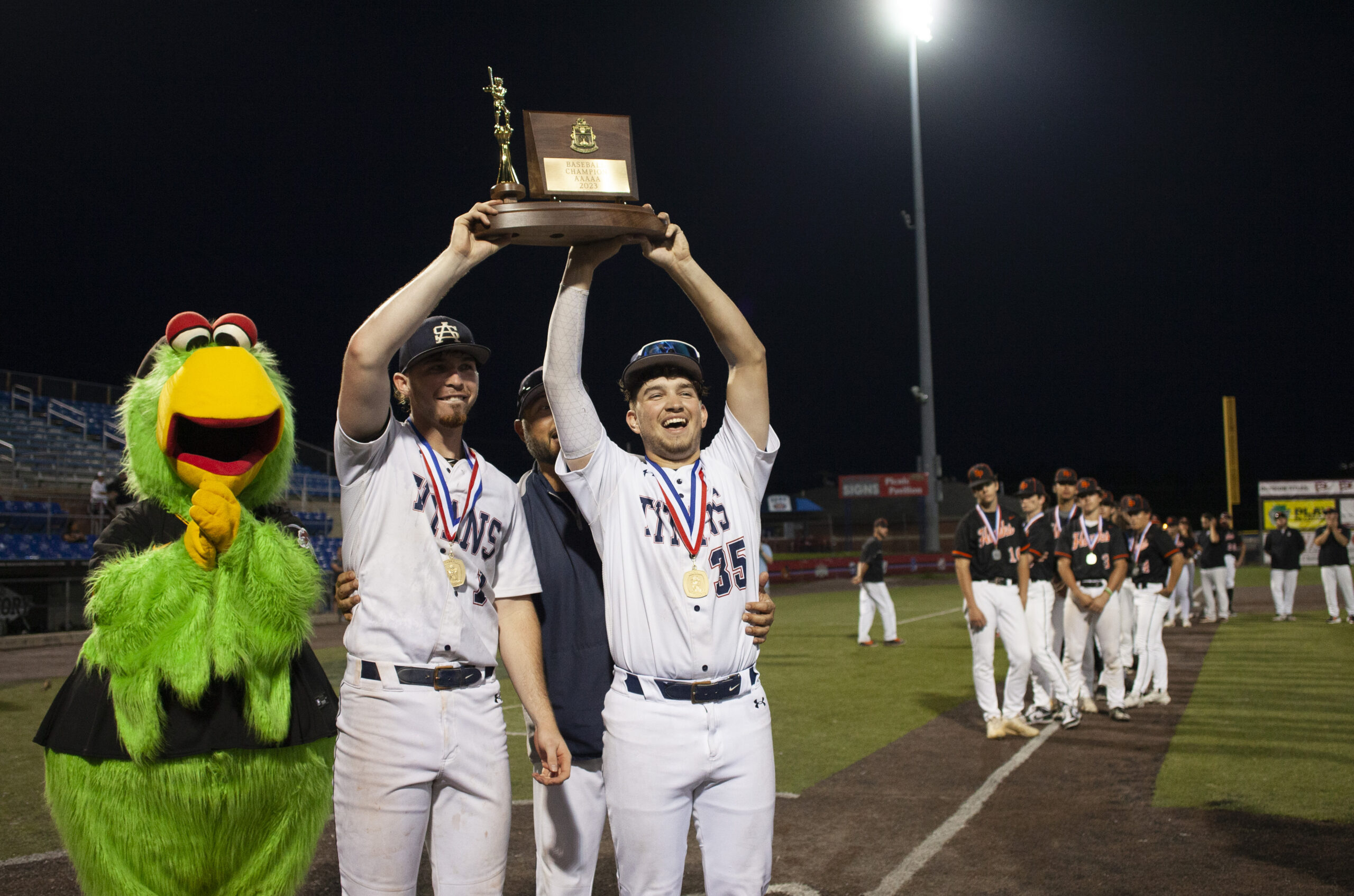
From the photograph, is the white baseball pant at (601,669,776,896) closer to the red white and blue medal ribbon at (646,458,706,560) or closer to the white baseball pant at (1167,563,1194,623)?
the red white and blue medal ribbon at (646,458,706,560)

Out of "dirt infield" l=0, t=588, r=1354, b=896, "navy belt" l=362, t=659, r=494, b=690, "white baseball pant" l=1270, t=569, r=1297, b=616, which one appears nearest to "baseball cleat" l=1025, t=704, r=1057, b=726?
"dirt infield" l=0, t=588, r=1354, b=896

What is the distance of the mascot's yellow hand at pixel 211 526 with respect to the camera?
3104 mm

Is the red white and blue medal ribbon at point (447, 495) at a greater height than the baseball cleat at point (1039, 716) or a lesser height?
greater

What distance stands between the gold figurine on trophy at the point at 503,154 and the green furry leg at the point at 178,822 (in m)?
1.96

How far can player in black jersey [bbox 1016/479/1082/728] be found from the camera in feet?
30.3

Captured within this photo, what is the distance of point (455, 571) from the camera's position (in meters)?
3.18

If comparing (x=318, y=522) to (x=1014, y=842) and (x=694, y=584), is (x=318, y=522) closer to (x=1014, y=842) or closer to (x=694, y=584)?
(x=1014, y=842)

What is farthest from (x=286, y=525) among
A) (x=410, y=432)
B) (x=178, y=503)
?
(x=410, y=432)

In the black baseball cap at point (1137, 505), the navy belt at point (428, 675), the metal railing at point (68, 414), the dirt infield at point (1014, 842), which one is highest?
the metal railing at point (68, 414)

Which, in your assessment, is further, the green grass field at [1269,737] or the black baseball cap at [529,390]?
the green grass field at [1269,737]

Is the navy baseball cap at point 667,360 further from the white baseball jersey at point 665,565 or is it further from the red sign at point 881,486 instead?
the red sign at point 881,486

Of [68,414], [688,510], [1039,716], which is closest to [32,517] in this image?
[68,414]

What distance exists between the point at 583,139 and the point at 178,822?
99.0 inches

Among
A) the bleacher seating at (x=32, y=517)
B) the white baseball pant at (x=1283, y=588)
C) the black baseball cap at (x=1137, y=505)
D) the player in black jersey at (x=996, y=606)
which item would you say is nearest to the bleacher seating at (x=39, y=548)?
the bleacher seating at (x=32, y=517)
